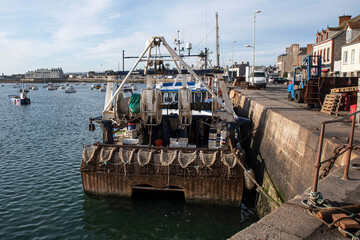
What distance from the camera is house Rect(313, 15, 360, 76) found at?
38.8 metres

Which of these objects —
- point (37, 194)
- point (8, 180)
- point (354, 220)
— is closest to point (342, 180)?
point (354, 220)

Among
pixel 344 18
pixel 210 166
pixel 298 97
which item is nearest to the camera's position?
pixel 210 166

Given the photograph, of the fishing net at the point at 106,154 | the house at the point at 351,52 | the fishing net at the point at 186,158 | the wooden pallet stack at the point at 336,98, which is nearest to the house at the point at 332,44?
the house at the point at 351,52

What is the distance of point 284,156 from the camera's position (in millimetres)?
9859

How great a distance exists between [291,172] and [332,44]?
3802 cm

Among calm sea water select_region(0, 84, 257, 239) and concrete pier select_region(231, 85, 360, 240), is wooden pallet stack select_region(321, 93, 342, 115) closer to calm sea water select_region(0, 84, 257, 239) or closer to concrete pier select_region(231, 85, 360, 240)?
concrete pier select_region(231, 85, 360, 240)

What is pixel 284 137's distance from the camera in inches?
414

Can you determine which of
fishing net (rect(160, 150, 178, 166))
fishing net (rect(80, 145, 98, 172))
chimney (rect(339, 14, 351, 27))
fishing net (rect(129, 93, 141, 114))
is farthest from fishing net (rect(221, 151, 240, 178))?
chimney (rect(339, 14, 351, 27))

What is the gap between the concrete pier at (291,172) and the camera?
412 centimetres

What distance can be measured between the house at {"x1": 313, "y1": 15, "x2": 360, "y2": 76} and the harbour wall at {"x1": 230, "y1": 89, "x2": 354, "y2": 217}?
2973 centimetres

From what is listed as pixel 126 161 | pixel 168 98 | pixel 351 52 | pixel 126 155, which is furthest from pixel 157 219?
pixel 351 52

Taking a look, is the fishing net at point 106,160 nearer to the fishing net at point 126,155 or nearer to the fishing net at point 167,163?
the fishing net at point 126,155

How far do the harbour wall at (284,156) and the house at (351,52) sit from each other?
24899 millimetres

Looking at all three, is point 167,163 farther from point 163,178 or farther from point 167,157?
point 163,178
